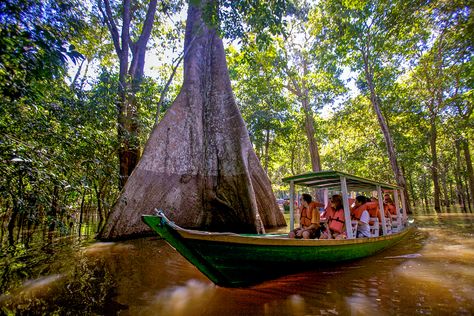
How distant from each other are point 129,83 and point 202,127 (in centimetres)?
300

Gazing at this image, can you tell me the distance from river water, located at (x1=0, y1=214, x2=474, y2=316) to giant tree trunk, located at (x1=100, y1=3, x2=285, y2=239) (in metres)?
2.14

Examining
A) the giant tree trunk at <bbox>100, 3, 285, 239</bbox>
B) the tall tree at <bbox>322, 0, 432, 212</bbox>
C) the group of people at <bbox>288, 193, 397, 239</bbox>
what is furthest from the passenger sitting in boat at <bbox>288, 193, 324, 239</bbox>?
the tall tree at <bbox>322, 0, 432, 212</bbox>

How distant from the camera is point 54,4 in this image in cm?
437

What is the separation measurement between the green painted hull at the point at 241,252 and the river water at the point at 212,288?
0.20 m

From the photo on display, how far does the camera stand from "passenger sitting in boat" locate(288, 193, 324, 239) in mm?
5566

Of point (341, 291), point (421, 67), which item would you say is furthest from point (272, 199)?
point (421, 67)

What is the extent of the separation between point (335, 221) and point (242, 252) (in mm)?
3091

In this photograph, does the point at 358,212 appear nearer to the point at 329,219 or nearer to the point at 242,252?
the point at 329,219

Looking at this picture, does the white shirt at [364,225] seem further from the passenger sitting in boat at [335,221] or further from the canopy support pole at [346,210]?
the canopy support pole at [346,210]

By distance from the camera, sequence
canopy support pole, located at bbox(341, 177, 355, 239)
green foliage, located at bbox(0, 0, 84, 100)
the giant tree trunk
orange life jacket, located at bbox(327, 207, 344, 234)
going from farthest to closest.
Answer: the giant tree trunk < orange life jacket, located at bbox(327, 207, 344, 234) < canopy support pole, located at bbox(341, 177, 355, 239) < green foliage, located at bbox(0, 0, 84, 100)

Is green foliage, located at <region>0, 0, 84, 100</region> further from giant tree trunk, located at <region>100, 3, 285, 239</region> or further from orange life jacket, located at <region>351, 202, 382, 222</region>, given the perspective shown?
orange life jacket, located at <region>351, 202, 382, 222</region>

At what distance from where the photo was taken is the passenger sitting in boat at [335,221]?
581cm

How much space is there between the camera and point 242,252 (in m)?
3.59

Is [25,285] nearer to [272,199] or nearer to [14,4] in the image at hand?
[14,4]
